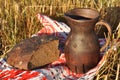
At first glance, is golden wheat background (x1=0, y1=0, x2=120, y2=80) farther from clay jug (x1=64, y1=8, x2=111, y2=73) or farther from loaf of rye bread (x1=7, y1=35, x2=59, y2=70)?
clay jug (x1=64, y1=8, x2=111, y2=73)

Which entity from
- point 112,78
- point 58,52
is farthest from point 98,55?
point 58,52

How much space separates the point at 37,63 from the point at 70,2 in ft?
2.56

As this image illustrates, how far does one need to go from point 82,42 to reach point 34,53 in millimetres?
294

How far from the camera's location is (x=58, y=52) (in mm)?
1749

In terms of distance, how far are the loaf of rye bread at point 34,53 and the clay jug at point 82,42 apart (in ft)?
0.47

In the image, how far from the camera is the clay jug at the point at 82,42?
1499 millimetres

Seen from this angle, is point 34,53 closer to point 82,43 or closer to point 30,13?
point 82,43

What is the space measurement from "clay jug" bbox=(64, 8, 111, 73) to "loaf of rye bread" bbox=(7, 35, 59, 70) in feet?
0.47

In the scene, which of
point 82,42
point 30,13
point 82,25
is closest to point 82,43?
point 82,42

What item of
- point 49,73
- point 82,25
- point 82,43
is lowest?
point 49,73

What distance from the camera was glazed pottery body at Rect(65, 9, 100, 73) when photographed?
4.91 ft

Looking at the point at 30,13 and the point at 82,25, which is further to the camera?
the point at 30,13

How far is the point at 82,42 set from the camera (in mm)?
1526

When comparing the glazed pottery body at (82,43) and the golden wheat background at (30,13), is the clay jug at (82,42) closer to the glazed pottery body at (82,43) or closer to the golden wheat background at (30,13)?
the glazed pottery body at (82,43)
